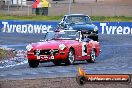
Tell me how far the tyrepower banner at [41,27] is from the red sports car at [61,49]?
767 inches

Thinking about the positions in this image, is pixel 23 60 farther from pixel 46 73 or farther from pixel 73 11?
pixel 73 11

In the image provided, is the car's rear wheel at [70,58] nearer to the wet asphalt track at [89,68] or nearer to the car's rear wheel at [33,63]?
the wet asphalt track at [89,68]

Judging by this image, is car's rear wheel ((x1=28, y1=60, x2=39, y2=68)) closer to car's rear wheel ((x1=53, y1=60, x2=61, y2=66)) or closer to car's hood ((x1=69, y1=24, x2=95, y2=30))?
car's rear wheel ((x1=53, y1=60, x2=61, y2=66))

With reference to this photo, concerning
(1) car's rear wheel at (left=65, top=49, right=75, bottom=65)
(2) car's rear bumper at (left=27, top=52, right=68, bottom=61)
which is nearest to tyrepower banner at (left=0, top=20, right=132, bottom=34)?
(1) car's rear wheel at (left=65, top=49, right=75, bottom=65)

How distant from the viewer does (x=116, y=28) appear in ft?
131

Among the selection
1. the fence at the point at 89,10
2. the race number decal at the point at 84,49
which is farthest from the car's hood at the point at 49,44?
the fence at the point at 89,10

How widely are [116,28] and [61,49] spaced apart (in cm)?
2193

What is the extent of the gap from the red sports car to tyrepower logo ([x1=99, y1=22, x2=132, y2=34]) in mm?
19293

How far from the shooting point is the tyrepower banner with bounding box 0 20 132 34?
39844mm

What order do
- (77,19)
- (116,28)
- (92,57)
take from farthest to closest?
(116,28) → (77,19) → (92,57)

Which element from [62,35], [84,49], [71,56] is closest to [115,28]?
[84,49]

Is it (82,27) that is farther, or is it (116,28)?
(116,28)

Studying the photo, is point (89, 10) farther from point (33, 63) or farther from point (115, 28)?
point (33, 63)

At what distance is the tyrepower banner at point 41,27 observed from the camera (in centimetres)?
3984
